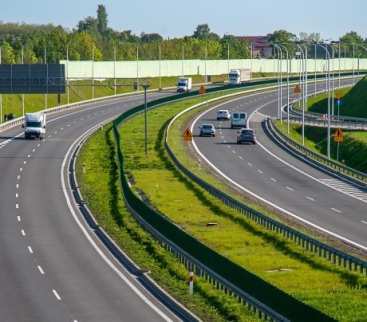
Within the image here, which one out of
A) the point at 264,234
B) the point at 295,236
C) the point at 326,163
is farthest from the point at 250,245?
the point at 326,163

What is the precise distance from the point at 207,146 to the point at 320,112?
170ft

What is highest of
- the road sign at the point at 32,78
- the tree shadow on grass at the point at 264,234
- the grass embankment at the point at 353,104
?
the road sign at the point at 32,78

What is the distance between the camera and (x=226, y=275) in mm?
44156

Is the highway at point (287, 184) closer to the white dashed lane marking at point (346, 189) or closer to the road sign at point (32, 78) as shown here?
the white dashed lane marking at point (346, 189)

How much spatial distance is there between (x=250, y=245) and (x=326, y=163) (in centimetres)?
4143

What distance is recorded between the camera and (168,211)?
68.4 meters

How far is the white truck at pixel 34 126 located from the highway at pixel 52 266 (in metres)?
20.7

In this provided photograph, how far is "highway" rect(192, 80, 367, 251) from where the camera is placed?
66562 mm

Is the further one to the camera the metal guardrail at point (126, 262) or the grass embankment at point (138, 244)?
the metal guardrail at point (126, 262)

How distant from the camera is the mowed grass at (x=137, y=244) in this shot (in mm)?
42188

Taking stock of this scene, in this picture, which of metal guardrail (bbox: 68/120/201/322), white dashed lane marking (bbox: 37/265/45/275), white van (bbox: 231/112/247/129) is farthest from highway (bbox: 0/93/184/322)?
white van (bbox: 231/112/247/129)

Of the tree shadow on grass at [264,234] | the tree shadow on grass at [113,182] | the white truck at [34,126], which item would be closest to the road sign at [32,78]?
the tree shadow on grass at [113,182]

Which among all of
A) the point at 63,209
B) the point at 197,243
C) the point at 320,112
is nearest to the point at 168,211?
the point at 63,209

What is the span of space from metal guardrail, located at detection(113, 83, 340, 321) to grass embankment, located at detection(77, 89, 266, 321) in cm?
34
